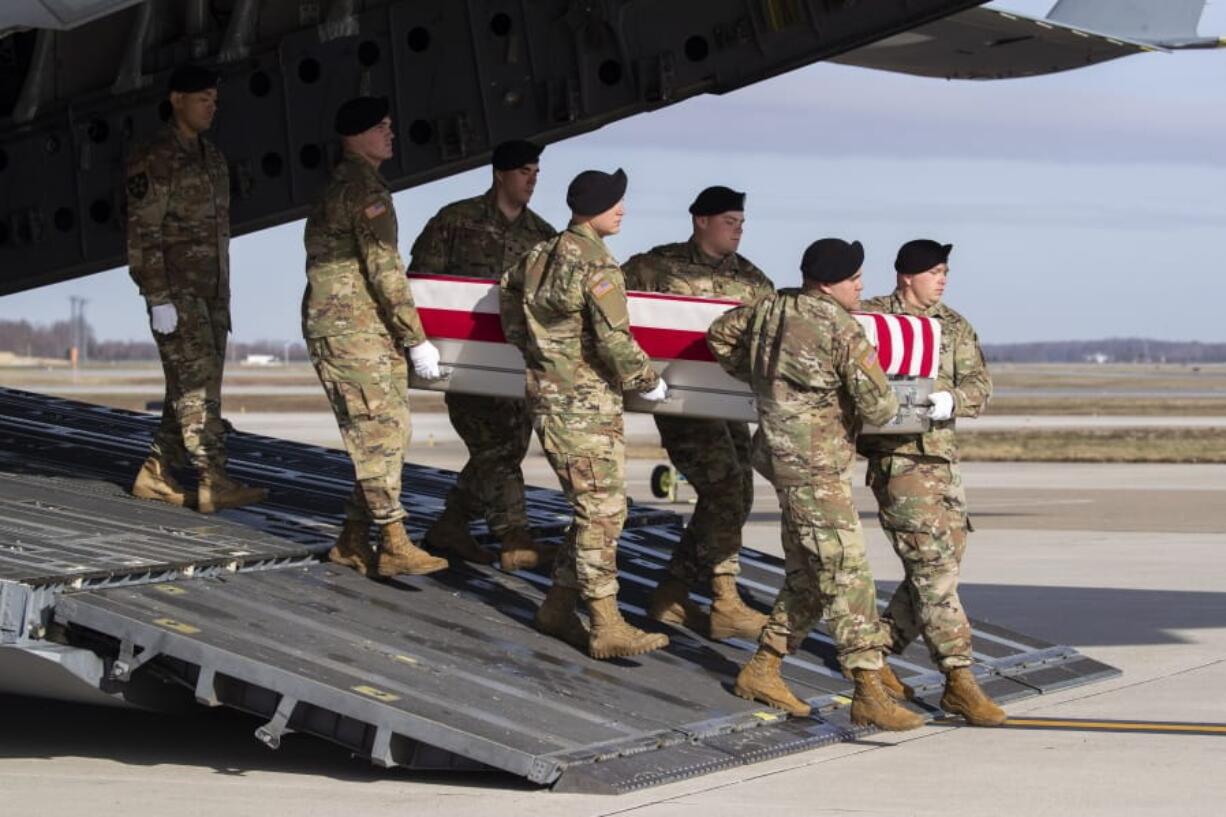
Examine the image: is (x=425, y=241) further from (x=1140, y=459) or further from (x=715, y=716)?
(x=1140, y=459)

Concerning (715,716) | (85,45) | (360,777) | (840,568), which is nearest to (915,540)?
(840,568)

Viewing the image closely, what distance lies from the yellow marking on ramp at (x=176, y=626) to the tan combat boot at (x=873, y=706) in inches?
92.5

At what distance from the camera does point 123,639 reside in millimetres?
6809

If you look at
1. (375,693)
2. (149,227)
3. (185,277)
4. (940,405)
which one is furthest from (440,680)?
(149,227)

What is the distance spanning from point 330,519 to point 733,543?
175 cm

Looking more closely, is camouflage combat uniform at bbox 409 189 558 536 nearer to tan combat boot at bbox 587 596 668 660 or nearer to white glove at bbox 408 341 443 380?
white glove at bbox 408 341 443 380

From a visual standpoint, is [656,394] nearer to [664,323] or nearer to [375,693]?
[664,323]

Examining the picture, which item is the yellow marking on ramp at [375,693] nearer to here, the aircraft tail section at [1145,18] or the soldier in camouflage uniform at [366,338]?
the soldier in camouflage uniform at [366,338]

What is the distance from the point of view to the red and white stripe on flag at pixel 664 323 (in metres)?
7.90

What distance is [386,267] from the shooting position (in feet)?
26.4

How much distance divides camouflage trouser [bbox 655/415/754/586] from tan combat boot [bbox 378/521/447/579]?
3.63 feet

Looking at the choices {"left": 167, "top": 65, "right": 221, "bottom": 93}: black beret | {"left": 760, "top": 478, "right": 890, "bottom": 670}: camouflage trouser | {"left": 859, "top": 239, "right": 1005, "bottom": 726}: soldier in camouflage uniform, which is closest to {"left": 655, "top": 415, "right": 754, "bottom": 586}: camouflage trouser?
{"left": 859, "top": 239, "right": 1005, "bottom": 726}: soldier in camouflage uniform

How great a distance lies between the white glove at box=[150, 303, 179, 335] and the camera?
883 cm

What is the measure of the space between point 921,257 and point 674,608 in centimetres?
177
